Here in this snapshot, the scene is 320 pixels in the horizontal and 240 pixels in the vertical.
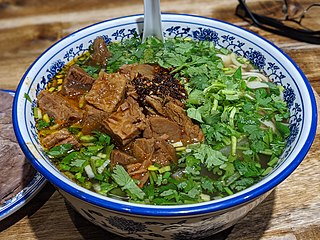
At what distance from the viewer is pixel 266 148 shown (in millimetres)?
1736

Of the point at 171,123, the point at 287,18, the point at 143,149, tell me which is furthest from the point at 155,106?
the point at 287,18

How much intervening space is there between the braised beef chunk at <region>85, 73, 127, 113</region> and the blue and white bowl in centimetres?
27

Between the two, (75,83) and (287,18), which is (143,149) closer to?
(75,83)

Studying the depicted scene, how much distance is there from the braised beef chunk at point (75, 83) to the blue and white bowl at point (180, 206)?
11 cm

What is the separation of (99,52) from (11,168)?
67 centimetres

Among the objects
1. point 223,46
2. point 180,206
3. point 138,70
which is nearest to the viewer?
point 180,206

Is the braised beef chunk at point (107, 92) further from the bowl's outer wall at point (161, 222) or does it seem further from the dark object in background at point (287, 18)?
the dark object in background at point (287, 18)

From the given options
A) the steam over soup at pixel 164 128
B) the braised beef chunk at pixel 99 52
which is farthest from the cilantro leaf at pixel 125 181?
the braised beef chunk at pixel 99 52

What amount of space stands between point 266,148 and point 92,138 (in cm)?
68

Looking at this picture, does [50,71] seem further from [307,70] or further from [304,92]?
[307,70]

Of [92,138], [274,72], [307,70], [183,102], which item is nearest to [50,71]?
[92,138]

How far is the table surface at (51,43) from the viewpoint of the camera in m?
1.84

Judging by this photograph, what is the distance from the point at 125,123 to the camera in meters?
1.67

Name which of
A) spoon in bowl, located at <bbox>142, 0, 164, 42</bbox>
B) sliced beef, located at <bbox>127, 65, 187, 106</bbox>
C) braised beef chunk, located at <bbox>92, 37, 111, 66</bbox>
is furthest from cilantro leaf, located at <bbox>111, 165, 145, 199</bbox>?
spoon in bowl, located at <bbox>142, 0, 164, 42</bbox>
